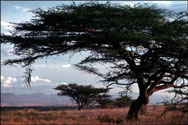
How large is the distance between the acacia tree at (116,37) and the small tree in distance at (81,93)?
25.6 meters

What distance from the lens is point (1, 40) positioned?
684 inches

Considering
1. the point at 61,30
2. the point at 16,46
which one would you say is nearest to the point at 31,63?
the point at 16,46

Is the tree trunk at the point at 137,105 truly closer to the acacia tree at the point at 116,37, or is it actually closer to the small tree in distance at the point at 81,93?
the acacia tree at the point at 116,37

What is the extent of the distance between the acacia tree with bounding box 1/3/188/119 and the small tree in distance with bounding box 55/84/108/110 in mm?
25615

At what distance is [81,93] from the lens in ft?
150

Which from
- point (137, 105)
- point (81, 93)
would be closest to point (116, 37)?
point (137, 105)

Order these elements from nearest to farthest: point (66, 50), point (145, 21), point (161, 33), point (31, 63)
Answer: point (145, 21)
point (161, 33)
point (66, 50)
point (31, 63)

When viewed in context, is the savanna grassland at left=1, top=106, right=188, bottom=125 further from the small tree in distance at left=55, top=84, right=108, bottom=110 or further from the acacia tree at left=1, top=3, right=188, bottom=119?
the small tree in distance at left=55, top=84, right=108, bottom=110

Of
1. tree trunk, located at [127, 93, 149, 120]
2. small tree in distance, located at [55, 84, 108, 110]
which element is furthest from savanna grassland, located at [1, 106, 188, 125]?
small tree in distance, located at [55, 84, 108, 110]

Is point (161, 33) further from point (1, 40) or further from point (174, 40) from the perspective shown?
point (1, 40)

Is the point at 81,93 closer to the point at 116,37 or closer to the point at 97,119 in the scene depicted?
the point at 97,119

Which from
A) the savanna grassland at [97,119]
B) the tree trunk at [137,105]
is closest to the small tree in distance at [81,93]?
the savanna grassland at [97,119]

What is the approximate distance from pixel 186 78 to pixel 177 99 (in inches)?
82.4

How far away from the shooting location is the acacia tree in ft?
48.6
